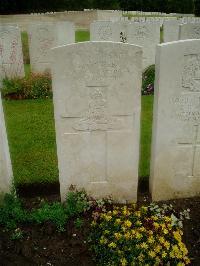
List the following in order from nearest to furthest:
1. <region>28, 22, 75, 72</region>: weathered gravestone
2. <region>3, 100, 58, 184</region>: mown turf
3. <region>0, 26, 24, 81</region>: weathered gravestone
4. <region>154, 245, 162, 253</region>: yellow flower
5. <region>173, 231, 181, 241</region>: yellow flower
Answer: <region>154, 245, 162, 253</region>: yellow flower, <region>173, 231, 181, 241</region>: yellow flower, <region>3, 100, 58, 184</region>: mown turf, <region>0, 26, 24, 81</region>: weathered gravestone, <region>28, 22, 75, 72</region>: weathered gravestone

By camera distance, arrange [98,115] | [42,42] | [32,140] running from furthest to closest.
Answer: [42,42] → [32,140] → [98,115]

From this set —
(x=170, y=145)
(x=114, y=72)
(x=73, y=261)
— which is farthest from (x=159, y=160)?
(x=73, y=261)

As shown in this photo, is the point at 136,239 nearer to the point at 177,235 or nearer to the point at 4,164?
the point at 177,235

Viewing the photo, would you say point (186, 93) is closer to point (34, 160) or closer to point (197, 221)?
point (197, 221)

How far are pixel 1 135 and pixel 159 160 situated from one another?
181 cm

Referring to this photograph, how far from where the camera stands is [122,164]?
4090mm

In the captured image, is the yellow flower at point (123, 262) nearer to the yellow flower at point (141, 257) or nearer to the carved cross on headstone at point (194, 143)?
the yellow flower at point (141, 257)

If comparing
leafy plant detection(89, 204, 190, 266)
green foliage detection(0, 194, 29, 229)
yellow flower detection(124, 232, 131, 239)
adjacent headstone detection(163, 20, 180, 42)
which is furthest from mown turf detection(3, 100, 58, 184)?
adjacent headstone detection(163, 20, 180, 42)

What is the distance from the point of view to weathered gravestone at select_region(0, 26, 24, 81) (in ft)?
29.9

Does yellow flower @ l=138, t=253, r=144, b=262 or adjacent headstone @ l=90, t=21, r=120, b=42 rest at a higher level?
adjacent headstone @ l=90, t=21, r=120, b=42

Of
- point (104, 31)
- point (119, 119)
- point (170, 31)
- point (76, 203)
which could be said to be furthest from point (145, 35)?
point (76, 203)

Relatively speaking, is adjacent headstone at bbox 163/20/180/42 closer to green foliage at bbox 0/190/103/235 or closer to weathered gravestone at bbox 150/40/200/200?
weathered gravestone at bbox 150/40/200/200

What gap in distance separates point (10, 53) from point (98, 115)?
6318 millimetres

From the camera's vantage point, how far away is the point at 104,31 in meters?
10.6
